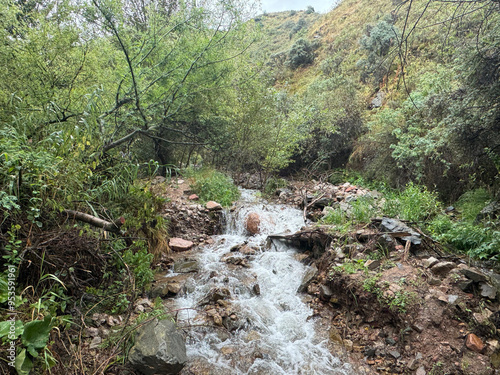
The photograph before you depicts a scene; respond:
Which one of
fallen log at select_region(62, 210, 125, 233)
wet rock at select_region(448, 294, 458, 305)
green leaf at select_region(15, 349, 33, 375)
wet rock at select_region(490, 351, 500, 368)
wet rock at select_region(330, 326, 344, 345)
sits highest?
fallen log at select_region(62, 210, 125, 233)

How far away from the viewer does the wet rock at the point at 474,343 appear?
2518 millimetres

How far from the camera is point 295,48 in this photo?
23.7 m

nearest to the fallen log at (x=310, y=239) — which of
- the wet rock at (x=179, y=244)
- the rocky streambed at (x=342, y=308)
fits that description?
the rocky streambed at (x=342, y=308)

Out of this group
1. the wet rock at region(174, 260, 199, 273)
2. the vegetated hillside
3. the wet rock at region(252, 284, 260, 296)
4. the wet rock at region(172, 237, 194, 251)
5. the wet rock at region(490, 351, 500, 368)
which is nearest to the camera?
the wet rock at region(490, 351, 500, 368)

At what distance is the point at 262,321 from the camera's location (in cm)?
362

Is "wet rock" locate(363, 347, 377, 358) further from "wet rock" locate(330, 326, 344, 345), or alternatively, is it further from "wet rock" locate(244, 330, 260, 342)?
"wet rock" locate(244, 330, 260, 342)

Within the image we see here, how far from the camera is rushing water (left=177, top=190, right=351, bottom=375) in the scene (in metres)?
2.91

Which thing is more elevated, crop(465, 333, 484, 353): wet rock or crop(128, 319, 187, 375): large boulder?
crop(128, 319, 187, 375): large boulder

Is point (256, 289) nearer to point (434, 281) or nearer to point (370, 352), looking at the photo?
point (370, 352)

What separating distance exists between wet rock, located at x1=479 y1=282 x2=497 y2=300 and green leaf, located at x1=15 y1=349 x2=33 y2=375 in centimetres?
428

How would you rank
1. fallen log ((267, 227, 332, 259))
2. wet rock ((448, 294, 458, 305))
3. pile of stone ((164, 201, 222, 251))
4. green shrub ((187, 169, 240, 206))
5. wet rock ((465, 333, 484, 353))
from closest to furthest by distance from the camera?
wet rock ((465, 333, 484, 353))
wet rock ((448, 294, 458, 305))
fallen log ((267, 227, 332, 259))
pile of stone ((164, 201, 222, 251))
green shrub ((187, 169, 240, 206))

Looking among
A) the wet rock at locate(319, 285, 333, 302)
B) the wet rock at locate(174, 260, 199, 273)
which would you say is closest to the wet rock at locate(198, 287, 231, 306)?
the wet rock at locate(174, 260, 199, 273)

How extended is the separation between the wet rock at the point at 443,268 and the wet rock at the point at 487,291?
0.41 meters

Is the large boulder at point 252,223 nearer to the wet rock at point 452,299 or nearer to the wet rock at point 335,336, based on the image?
the wet rock at point 335,336
